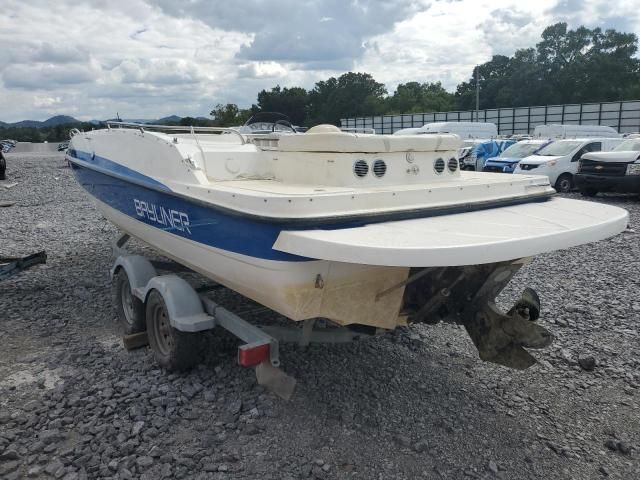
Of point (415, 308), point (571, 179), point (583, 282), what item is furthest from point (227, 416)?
point (571, 179)

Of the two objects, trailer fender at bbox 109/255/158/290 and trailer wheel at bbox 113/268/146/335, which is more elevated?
trailer fender at bbox 109/255/158/290

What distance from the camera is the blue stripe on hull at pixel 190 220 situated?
317 cm

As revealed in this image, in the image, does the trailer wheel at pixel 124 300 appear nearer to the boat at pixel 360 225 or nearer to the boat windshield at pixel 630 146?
the boat at pixel 360 225

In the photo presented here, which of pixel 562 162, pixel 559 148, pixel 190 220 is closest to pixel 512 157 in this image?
pixel 559 148

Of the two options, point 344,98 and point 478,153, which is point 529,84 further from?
point 478,153

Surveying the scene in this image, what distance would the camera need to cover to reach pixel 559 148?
1577 cm

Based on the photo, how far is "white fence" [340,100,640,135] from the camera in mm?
31783

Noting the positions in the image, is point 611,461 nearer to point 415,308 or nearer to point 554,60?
point 415,308

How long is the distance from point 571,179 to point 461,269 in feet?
42.6

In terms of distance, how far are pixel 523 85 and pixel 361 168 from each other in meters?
65.5

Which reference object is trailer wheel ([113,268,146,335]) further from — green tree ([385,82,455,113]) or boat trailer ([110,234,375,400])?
green tree ([385,82,455,113])

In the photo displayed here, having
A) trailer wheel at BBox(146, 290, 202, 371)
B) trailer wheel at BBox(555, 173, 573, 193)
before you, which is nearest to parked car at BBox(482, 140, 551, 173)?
trailer wheel at BBox(555, 173, 573, 193)

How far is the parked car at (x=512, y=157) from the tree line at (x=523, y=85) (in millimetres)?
32896

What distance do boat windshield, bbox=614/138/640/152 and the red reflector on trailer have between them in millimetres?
13449
